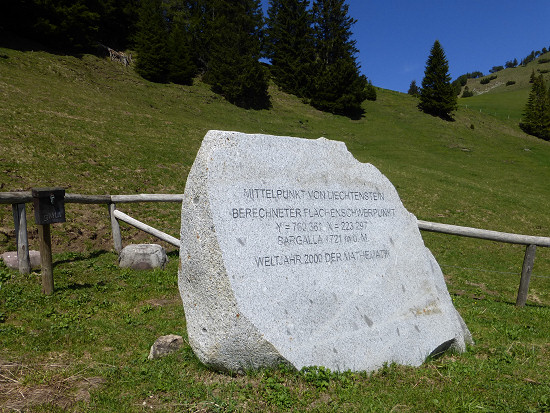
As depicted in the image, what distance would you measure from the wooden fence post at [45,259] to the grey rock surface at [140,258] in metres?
1.84

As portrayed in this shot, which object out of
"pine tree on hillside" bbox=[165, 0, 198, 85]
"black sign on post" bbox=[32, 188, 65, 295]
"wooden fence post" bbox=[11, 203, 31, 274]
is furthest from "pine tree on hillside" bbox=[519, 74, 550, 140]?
"wooden fence post" bbox=[11, 203, 31, 274]

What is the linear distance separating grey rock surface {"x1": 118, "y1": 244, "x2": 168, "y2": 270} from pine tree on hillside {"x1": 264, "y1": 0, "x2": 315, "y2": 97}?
4395 cm

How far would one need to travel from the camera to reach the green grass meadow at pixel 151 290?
3.36m

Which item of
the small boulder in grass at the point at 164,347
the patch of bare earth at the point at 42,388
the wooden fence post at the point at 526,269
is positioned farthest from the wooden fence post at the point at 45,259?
the wooden fence post at the point at 526,269

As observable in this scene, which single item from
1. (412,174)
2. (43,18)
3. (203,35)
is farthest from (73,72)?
(412,174)

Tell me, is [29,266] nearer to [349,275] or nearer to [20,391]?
[20,391]

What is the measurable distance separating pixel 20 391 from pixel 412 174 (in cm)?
2316

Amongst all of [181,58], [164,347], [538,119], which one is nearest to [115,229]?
[164,347]

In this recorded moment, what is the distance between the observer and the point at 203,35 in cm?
4703

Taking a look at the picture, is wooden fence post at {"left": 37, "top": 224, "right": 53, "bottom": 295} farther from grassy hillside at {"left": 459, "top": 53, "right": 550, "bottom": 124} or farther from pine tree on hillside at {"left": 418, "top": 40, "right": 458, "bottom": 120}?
grassy hillside at {"left": 459, "top": 53, "right": 550, "bottom": 124}

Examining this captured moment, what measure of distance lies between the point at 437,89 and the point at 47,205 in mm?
51684

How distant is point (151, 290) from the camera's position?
21.5ft

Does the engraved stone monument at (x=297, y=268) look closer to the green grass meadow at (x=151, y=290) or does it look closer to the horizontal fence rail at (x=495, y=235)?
the green grass meadow at (x=151, y=290)

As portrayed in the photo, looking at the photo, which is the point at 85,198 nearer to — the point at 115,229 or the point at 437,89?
the point at 115,229
